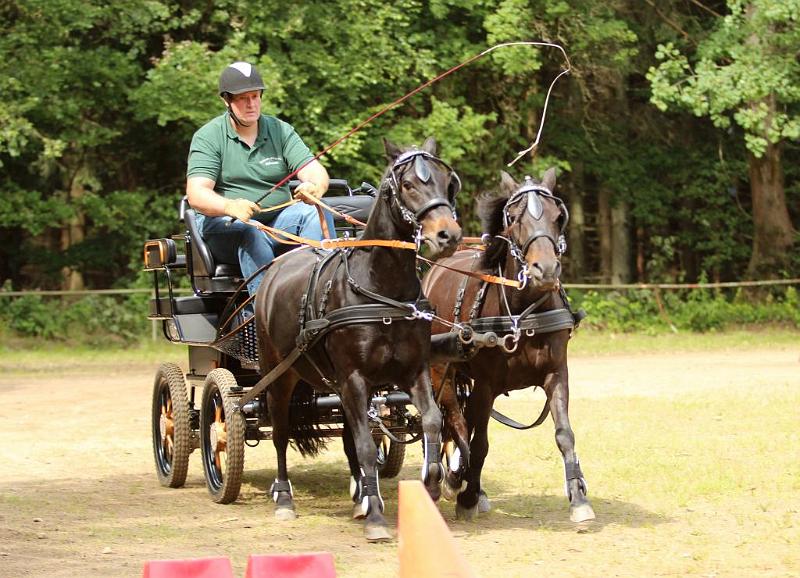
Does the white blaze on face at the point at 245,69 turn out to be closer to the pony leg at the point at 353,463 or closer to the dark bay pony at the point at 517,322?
the dark bay pony at the point at 517,322

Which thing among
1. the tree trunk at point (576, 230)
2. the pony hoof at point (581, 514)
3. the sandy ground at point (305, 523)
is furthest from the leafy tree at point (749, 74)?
the pony hoof at point (581, 514)

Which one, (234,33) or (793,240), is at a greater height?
(234,33)

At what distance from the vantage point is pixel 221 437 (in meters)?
9.26

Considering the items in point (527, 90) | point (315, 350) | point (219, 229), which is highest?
point (527, 90)

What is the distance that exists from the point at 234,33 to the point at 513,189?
1598 cm

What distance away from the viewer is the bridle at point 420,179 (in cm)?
720

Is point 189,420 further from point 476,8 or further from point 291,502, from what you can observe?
point 476,8

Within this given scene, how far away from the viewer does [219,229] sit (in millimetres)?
9273

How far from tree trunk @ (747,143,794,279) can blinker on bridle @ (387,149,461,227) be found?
21.0 metres

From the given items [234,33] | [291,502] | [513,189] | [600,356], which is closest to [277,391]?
[291,502]

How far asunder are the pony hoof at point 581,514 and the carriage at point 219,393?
139 centimetres

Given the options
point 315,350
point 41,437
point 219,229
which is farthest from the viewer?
point 41,437

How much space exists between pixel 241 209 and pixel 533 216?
1.94 metres

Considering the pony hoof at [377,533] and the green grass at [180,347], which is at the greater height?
the pony hoof at [377,533]
